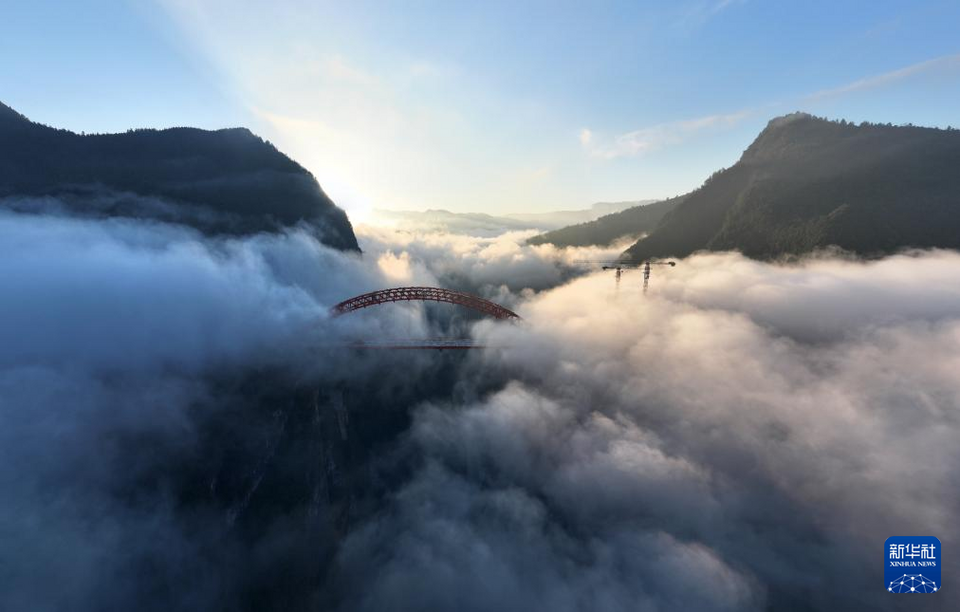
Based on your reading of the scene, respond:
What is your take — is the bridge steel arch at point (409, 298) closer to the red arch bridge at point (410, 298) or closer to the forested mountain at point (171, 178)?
the red arch bridge at point (410, 298)

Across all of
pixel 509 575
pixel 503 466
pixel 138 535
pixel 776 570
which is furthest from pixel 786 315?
pixel 138 535

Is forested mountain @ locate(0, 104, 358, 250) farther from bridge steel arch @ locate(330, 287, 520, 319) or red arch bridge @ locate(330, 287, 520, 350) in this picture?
red arch bridge @ locate(330, 287, 520, 350)

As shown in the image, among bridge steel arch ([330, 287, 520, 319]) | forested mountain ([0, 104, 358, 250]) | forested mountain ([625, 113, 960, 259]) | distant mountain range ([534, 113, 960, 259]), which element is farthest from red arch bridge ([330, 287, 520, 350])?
forested mountain ([625, 113, 960, 259])

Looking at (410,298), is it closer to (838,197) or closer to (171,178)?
Result: (171,178)

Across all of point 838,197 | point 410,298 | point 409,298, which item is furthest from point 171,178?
point 838,197

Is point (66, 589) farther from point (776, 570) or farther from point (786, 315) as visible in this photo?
point (786, 315)

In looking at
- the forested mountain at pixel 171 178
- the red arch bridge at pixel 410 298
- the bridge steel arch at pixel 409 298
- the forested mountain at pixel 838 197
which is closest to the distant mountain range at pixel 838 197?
the forested mountain at pixel 838 197
